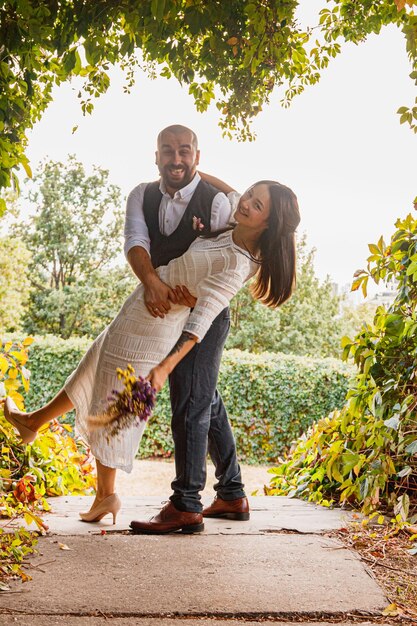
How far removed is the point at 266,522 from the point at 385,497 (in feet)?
2.18

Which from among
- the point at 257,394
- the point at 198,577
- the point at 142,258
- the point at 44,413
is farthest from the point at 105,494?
the point at 257,394

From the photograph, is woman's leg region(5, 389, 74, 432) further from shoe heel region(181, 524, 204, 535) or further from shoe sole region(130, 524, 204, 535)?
shoe heel region(181, 524, 204, 535)

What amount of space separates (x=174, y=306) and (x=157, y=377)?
58cm

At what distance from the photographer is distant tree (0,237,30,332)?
13164mm

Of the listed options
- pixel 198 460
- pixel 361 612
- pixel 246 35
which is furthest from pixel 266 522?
pixel 246 35

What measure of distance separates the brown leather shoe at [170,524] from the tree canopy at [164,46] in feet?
4.40

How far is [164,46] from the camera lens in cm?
271

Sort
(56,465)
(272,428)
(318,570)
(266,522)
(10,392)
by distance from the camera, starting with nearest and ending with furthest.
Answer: (318,570) < (266,522) < (10,392) < (56,465) < (272,428)

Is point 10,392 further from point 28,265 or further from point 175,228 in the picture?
point 28,265

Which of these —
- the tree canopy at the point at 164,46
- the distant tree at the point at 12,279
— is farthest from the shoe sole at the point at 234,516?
the distant tree at the point at 12,279

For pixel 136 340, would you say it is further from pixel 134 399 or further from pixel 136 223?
pixel 134 399

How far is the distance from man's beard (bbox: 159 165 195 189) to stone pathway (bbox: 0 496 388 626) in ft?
4.47

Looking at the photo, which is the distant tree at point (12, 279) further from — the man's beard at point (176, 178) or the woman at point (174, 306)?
the man's beard at point (176, 178)

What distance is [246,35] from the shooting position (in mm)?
2611
